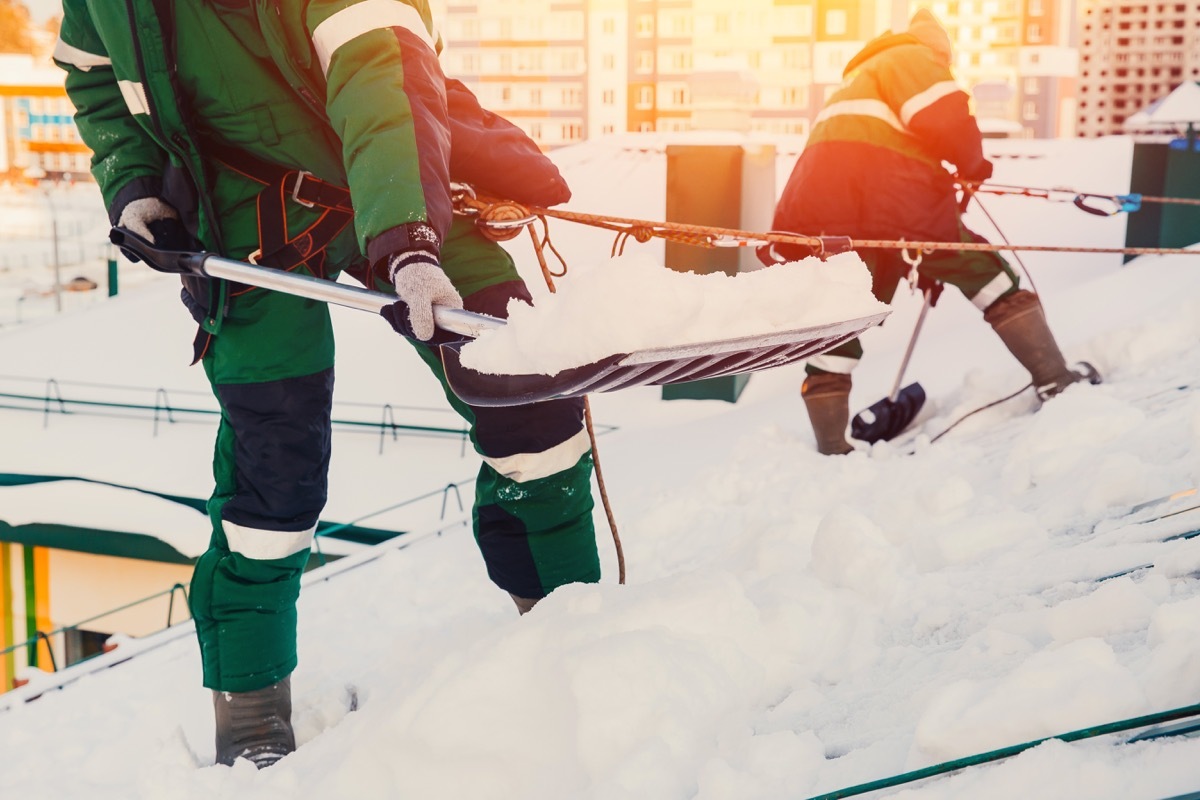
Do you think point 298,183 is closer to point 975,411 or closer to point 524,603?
point 524,603

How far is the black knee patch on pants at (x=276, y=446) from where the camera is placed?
210 centimetres

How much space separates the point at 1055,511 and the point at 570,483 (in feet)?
3.57

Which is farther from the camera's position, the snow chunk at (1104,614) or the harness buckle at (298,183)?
the harness buckle at (298,183)

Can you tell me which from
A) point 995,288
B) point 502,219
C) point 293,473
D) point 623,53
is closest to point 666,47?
point 623,53

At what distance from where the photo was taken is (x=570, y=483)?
2.27 meters

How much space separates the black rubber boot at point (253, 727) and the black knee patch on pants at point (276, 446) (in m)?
0.34

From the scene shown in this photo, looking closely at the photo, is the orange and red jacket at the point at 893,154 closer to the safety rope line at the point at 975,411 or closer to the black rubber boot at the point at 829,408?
the black rubber boot at the point at 829,408

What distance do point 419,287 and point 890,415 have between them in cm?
305

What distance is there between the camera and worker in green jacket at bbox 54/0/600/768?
1.90 meters

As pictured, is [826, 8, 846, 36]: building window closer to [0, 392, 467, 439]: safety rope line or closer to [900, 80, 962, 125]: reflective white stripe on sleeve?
[0, 392, 467, 439]: safety rope line

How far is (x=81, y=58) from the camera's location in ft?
6.90

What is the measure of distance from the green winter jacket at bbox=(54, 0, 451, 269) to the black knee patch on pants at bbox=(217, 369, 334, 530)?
27 centimetres

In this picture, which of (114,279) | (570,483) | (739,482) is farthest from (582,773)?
(114,279)

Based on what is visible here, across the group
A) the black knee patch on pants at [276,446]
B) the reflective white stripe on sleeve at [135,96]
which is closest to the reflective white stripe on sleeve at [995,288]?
the black knee patch on pants at [276,446]
